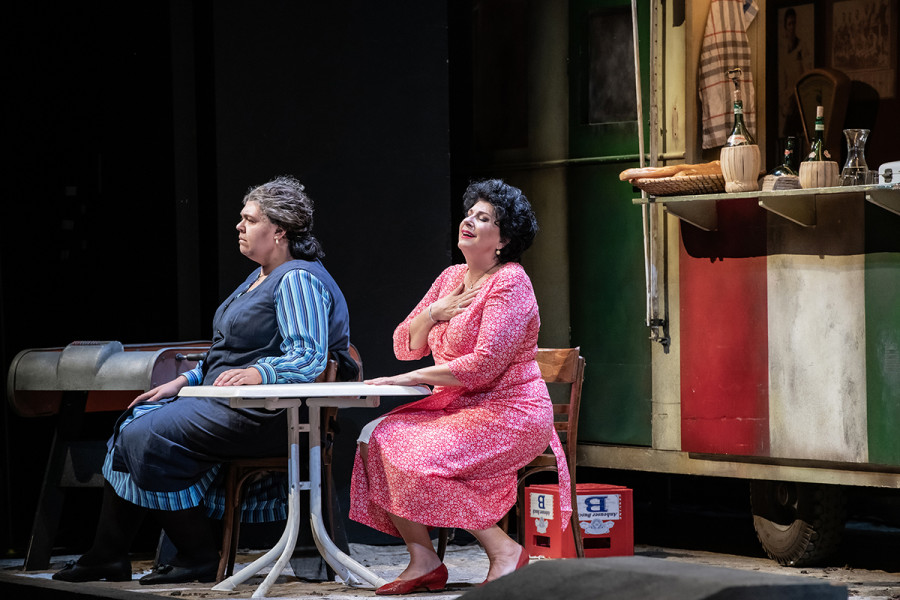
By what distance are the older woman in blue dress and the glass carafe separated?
6.83 feet

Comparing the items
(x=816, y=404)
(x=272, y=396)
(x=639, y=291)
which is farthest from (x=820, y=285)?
(x=272, y=396)

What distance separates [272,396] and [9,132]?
7.73 ft

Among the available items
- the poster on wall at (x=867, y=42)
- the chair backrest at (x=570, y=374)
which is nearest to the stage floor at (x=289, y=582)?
the chair backrest at (x=570, y=374)

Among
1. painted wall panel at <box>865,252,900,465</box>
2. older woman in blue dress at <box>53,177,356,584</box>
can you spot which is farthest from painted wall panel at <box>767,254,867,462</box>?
older woman in blue dress at <box>53,177,356,584</box>

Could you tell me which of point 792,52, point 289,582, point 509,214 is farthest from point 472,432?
point 792,52

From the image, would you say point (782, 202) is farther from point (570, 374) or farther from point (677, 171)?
point (570, 374)

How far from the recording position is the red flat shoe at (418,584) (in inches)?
184

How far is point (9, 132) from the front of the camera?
19.5 feet

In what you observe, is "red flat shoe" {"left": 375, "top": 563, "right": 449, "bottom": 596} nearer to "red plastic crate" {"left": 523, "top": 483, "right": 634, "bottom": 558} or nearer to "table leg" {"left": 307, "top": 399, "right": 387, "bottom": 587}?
"table leg" {"left": 307, "top": 399, "right": 387, "bottom": 587}

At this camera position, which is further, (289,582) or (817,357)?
(817,357)

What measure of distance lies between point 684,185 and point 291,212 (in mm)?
1729

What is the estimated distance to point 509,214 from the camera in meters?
4.88

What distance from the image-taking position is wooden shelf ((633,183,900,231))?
5207 mm

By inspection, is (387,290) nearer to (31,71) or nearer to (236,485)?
(236,485)
